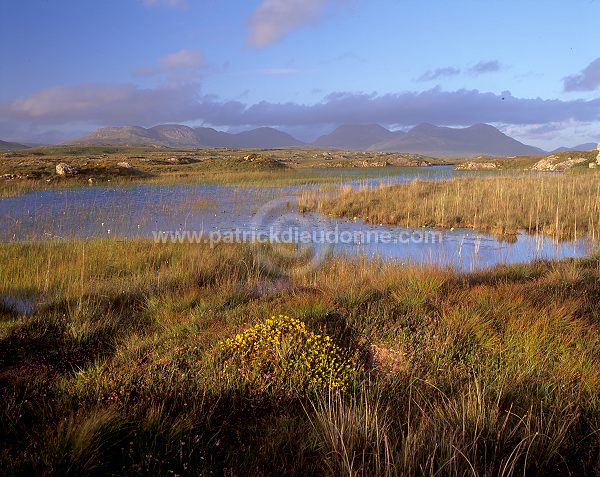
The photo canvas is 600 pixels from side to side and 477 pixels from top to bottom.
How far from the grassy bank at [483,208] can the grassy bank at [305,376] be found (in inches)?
315

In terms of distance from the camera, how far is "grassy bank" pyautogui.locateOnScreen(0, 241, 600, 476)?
3.08 m

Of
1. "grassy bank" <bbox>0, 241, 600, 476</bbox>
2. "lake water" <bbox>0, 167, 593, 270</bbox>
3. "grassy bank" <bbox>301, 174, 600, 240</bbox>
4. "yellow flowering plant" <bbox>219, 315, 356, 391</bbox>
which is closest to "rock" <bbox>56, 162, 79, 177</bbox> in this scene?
"lake water" <bbox>0, 167, 593, 270</bbox>

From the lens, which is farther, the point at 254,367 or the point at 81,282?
the point at 81,282

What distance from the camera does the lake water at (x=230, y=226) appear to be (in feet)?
39.8

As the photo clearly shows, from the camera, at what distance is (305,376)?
432 cm

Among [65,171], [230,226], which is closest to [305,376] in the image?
[230,226]

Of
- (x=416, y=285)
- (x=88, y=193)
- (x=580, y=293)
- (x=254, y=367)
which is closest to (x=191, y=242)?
(x=416, y=285)

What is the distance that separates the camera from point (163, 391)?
→ 4082mm

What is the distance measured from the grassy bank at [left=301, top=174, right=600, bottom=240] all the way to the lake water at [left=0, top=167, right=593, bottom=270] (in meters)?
1.12

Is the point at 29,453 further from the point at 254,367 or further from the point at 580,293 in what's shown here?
the point at 580,293

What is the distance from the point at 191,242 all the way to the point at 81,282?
431 cm
